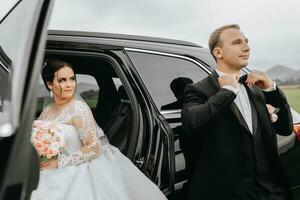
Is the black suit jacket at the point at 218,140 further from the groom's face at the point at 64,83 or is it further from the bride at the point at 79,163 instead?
the groom's face at the point at 64,83

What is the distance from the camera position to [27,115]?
4.36ft

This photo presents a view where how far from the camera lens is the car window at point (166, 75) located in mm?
2914

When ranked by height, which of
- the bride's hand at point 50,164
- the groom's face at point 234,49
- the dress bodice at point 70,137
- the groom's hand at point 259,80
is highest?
the groom's face at point 234,49

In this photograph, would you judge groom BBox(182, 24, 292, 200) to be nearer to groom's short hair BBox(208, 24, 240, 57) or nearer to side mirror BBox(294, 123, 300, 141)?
groom's short hair BBox(208, 24, 240, 57)

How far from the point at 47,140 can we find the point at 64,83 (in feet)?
1.38

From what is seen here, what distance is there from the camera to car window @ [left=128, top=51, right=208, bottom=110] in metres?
2.91

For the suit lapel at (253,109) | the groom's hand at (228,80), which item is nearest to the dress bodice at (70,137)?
the groom's hand at (228,80)

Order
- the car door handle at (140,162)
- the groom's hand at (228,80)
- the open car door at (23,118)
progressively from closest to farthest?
the open car door at (23,118)
the groom's hand at (228,80)
the car door handle at (140,162)

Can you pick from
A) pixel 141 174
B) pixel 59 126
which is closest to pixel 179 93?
pixel 141 174

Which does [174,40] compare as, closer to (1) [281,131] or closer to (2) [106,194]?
(1) [281,131]

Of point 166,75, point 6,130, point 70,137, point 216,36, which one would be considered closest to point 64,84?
point 70,137

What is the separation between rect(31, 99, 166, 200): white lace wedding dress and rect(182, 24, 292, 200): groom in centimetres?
32

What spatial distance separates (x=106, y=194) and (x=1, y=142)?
122 centimetres

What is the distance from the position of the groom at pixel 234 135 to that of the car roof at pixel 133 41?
17.6 inches
